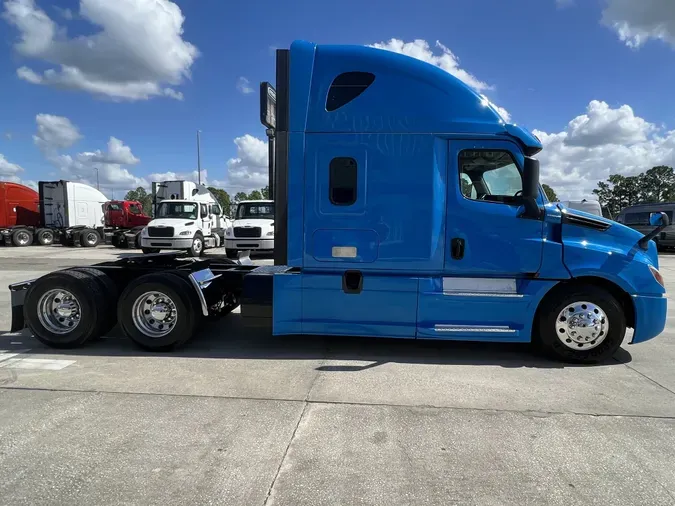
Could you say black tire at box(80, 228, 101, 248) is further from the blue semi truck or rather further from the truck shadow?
the blue semi truck

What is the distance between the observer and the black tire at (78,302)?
16.6ft

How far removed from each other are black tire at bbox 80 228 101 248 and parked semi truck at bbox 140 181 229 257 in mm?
7193

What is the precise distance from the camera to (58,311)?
522 centimetres

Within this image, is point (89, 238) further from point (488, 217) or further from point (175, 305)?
point (488, 217)

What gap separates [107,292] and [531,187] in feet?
16.9

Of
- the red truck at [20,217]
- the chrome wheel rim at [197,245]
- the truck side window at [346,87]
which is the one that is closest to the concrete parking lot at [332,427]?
the truck side window at [346,87]

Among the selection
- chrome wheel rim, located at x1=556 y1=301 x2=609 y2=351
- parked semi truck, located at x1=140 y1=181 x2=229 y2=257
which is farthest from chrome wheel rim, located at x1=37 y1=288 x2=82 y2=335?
parked semi truck, located at x1=140 y1=181 x2=229 y2=257

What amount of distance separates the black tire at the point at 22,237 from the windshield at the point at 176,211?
11.0m

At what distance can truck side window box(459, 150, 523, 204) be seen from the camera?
459 cm

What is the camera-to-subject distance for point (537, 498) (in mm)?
2506

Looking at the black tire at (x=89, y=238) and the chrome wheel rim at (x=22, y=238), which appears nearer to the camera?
the chrome wheel rim at (x=22, y=238)

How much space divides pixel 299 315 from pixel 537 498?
2.94m

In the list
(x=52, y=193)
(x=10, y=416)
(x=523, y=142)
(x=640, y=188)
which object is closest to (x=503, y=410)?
(x=523, y=142)

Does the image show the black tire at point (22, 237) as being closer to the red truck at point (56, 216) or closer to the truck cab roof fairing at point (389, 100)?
the red truck at point (56, 216)
